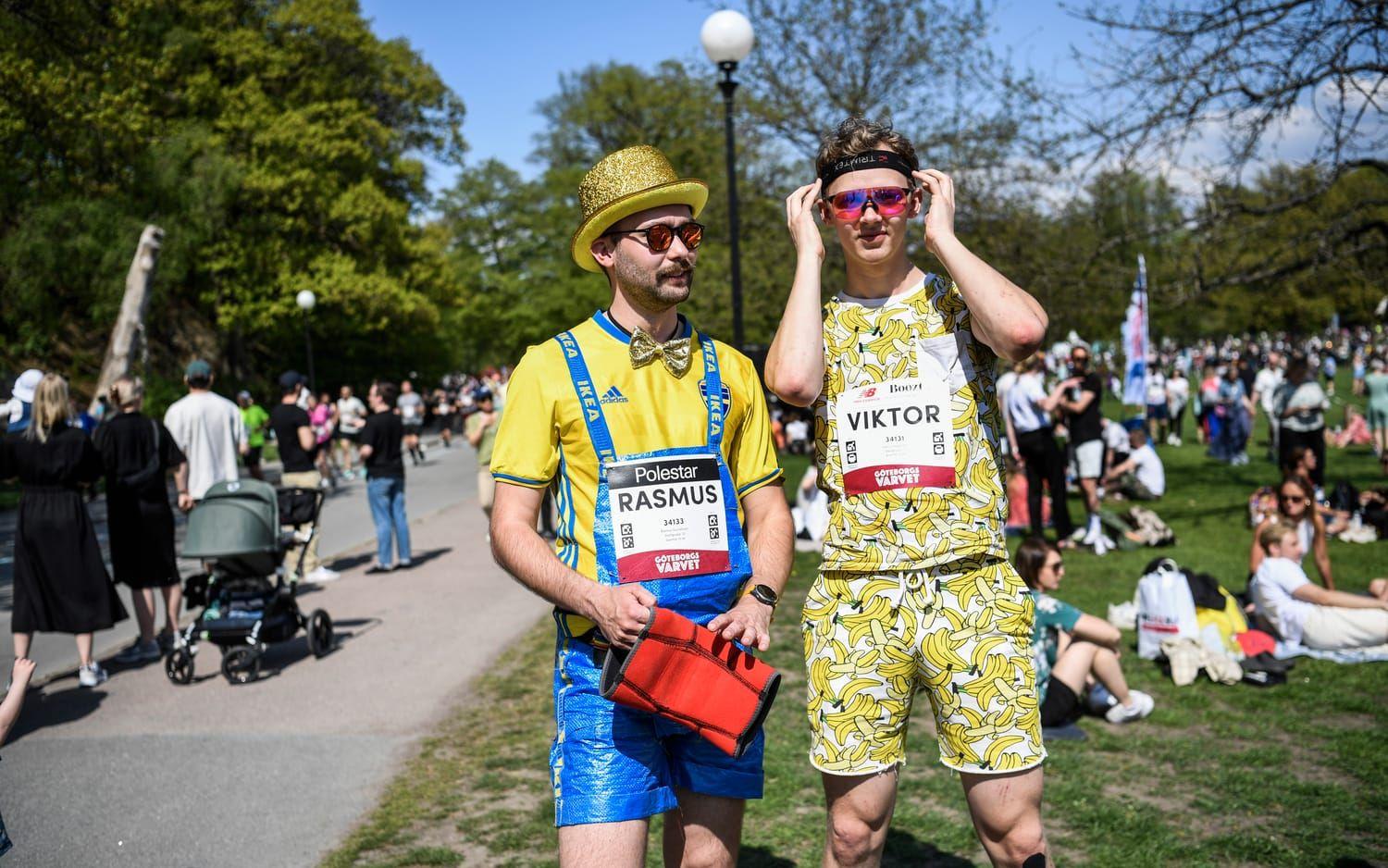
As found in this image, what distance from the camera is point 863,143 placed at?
116 inches

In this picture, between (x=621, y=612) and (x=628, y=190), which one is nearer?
(x=621, y=612)

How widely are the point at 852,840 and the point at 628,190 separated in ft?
5.66

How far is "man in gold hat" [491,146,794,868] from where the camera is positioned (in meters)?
2.62

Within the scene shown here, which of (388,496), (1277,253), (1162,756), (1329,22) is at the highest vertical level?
(1329,22)

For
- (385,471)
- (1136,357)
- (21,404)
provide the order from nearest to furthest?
1. (21,404)
2. (385,471)
3. (1136,357)

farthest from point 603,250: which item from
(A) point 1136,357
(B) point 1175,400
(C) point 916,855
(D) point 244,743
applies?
(B) point 1175,400

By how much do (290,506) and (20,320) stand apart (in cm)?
2522

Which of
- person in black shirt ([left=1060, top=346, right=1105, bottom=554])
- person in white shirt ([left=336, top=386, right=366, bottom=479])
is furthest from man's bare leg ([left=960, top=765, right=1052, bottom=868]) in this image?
person in white shirt ([left=336, top=386, right=366, bottom=479])

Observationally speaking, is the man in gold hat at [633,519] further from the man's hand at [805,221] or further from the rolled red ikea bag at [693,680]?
the man's hand at [805,221]

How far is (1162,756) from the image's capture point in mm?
5551

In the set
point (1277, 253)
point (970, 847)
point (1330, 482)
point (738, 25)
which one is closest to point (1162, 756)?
point (970, 847)

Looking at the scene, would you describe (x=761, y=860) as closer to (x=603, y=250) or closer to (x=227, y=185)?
(x=603, y=250)

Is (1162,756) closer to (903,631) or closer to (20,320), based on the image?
(903,631)

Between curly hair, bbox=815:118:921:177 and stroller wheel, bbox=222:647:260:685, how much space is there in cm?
589
